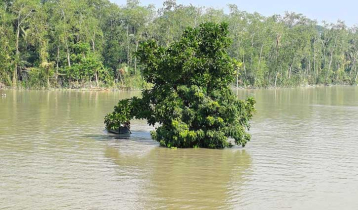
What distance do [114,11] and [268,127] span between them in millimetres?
51125

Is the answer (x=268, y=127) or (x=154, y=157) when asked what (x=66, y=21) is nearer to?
(x=268, y=127)

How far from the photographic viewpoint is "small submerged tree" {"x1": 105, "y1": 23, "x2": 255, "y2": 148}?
18.9 meters

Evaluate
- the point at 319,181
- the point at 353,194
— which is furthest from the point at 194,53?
the point at 353,194

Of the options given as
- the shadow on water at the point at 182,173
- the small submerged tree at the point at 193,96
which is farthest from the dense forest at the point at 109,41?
the shadow on water at the point at 182,173

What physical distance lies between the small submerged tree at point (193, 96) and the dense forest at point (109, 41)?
39.0m

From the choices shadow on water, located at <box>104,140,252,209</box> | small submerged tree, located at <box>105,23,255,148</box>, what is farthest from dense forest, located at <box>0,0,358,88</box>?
shadow on water, located at <box>104,140,252,209</box>

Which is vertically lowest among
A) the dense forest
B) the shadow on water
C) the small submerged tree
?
the shadow on water

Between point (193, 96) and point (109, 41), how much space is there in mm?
56384

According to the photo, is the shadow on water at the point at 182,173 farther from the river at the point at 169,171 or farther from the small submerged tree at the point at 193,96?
the small submerged tree at the point at 193,96

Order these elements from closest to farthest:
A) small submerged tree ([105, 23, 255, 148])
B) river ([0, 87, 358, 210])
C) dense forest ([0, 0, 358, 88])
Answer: river ([0, 87, 358, 210])
small submerged tree ([105, 23, 255, 148])
dense forest ([0, 0, 358, 88])

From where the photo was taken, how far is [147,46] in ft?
69.3

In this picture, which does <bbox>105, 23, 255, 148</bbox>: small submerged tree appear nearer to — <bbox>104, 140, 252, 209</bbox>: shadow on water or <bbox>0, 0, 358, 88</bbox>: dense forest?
<bbox>104, 140, 252, 209</bbox>: shadow on water

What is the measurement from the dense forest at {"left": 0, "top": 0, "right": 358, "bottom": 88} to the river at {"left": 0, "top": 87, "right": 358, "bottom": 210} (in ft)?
129

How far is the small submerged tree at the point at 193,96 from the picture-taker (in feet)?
62.0
